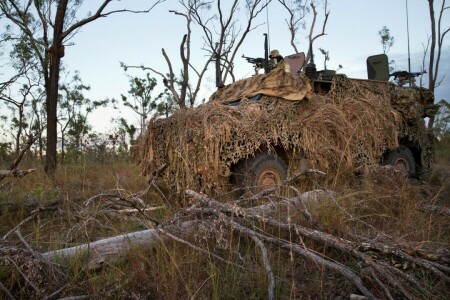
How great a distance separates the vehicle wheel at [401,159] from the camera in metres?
7.00

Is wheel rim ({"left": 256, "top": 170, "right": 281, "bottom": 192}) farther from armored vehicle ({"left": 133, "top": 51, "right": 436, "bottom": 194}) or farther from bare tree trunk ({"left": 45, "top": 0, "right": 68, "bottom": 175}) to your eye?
bare tree trunk ({"left": 45, "top": 0, "right": 68, "bottom": 175})

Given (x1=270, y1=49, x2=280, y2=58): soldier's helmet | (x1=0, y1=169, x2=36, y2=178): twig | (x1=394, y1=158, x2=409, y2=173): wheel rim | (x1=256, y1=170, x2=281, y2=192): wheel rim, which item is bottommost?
(x1=256, y1=170, x2=281, y2=192): wheel rim

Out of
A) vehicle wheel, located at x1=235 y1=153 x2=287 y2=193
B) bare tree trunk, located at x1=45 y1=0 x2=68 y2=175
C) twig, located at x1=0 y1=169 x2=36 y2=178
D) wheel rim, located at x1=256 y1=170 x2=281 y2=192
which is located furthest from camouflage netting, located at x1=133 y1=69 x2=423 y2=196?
bare tree trunk, located at x1=45 y1=0 x2=68 y2=175

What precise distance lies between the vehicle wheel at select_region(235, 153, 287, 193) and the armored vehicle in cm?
1

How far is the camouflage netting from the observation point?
16.5ft

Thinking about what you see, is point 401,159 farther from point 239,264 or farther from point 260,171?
point 239,264

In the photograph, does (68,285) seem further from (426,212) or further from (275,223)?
(426,212)

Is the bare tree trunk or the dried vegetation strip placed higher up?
the bare tree trunk

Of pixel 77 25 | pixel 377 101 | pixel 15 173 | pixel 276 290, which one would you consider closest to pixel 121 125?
pixel 77 25

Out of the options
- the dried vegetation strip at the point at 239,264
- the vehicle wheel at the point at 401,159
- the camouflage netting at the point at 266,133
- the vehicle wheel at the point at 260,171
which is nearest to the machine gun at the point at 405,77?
the vehicle wheel at the point at 401,159

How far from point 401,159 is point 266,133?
139 inches

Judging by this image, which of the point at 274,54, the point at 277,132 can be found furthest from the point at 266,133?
the point at 274,54

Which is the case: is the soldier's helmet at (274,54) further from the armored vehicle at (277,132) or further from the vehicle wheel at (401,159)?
the vehicle wheel at (401,159)

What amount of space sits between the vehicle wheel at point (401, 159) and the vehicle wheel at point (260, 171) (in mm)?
2630
